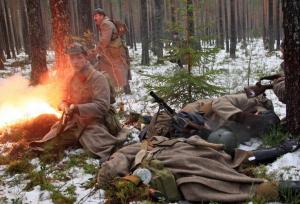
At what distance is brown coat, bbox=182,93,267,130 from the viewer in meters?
5.67

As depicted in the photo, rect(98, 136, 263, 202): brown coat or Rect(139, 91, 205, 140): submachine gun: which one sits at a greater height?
Rect(139, 91, 205, 140): submachine gun

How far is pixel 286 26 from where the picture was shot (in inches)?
199

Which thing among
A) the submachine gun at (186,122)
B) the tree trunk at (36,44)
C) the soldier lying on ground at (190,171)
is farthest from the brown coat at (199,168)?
the tree trunk at (36,44)

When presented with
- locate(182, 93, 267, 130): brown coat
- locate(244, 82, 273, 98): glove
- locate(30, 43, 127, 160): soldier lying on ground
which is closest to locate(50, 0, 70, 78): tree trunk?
locate(30, 43, 127, 160): soldier lying on ground

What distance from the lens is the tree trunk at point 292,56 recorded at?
4.91 meters

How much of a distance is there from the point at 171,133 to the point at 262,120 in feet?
4.32

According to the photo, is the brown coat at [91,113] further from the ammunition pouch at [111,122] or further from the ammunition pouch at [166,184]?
the ammunition pouch at [166,184]

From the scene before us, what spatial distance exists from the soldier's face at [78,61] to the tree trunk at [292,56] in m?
2.87

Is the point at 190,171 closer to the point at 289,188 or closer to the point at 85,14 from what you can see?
the point at 289,188

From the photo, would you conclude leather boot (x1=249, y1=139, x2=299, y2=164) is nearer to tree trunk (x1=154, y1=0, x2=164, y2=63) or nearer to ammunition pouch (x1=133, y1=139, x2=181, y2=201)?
ammunition pouch (x1=133, y1=139, x2=181, y2=201)

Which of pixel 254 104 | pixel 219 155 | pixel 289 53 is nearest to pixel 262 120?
pixel 254 104

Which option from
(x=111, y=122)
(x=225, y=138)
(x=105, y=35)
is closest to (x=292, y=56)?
(x=225, y=138)

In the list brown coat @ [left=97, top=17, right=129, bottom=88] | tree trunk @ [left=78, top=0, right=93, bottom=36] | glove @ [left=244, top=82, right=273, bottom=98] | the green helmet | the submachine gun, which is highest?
tree trunk @ [left=78, top=0, right=93, bottom=36]

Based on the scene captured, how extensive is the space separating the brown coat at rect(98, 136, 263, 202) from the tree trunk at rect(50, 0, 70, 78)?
4.80 m
